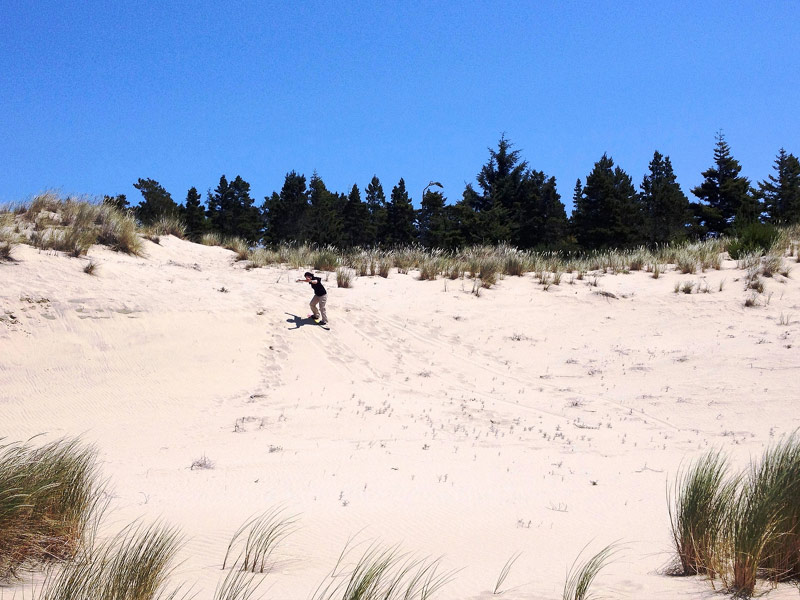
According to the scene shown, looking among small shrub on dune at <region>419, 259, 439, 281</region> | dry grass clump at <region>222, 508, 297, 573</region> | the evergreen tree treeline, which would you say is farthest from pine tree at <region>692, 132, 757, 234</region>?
dry grass clump at <region>222, 508, 297, 573</region>

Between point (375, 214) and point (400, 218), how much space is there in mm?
4221

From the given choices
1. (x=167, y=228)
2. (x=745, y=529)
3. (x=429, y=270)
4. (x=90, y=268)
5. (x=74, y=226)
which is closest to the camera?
(x=745, y=529)

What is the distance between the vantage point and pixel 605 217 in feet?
135

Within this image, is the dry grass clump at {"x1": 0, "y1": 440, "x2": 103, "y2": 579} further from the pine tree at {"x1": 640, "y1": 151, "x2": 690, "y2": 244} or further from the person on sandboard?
the pine tree at {"x1": 640, "y1": 151, "x2": 690, "y2": 244}

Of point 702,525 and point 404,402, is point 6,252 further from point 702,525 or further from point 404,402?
point 702,525

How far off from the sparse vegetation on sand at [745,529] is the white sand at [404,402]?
189 mm

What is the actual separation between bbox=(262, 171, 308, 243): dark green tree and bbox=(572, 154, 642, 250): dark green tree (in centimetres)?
1928

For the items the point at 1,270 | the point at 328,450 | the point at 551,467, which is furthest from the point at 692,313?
the point at 1,270

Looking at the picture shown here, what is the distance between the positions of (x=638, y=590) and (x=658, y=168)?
5540 cm

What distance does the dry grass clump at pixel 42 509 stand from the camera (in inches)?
146

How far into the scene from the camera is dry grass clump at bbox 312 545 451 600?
3168 mm

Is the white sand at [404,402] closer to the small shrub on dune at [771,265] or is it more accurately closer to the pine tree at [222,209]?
the small shrub on dune at [771,265]

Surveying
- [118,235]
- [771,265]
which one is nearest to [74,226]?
[118,235]

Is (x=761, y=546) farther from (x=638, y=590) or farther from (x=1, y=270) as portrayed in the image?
(x=1, y=270)
